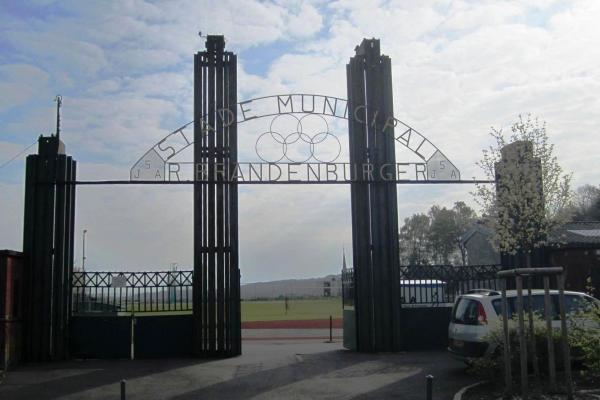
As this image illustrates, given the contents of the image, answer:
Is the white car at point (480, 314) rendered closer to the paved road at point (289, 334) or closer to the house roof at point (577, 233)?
the house roof at point (577, 233)

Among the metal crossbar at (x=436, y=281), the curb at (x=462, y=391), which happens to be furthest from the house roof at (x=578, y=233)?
the curb at (x=462, y=391)

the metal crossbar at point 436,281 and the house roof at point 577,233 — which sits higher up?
the house roof at point 577,233

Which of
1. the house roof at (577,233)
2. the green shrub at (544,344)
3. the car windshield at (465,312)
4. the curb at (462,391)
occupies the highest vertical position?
the house roof at (577,233)

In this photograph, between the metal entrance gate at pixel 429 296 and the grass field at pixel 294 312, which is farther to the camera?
the grass field at pixel 294 312

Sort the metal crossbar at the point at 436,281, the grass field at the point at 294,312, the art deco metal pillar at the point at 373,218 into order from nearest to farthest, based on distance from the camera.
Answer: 1. the art deco metal pillar at the point at 373,218
2. the metal crossbar at the point at 436,281
3. the grass field at the point at 294,312

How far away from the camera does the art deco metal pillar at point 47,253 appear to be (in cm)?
1708

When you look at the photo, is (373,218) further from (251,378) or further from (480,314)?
(251,378)

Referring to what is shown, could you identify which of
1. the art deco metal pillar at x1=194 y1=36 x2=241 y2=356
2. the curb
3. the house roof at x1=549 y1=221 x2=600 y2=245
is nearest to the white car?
the curb

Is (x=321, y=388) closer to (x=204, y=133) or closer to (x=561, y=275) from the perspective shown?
(x=561, y=275)

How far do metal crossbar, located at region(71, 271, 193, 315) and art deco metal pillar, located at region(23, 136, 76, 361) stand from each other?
0.37 metres

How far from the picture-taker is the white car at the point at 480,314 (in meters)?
13.4

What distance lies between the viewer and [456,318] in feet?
47.0

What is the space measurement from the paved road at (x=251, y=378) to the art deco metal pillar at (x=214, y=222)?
890 millimetres

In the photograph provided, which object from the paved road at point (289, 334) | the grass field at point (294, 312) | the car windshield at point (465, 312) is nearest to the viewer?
the car windshield at point (465, 312)
